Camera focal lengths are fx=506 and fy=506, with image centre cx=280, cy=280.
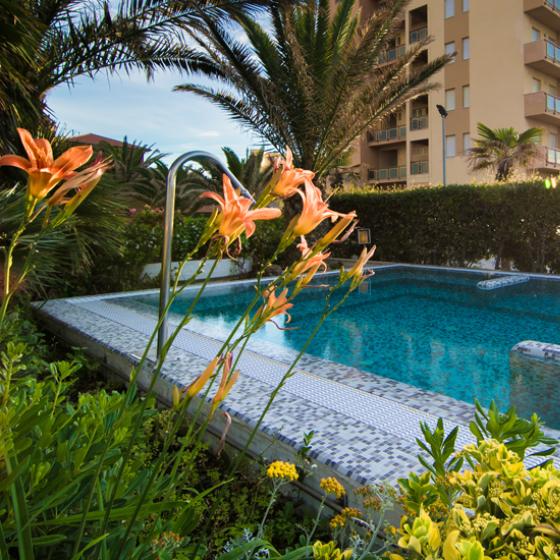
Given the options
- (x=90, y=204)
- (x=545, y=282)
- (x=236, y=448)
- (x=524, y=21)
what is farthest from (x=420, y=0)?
(x=236, y=448)

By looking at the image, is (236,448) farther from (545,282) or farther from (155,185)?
(155,185)

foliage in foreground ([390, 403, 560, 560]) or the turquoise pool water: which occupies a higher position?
foliage in foreground ([390, 403, 560, 560])

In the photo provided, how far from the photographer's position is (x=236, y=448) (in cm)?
287

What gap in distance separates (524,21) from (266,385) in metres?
26.8

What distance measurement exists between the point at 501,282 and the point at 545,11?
20442mm

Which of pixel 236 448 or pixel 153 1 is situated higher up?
pixel 153 1

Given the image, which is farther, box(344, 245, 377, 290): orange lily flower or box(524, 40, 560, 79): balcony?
box(524, 40, 560, 79): balcony

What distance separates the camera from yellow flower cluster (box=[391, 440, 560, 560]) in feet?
3.05

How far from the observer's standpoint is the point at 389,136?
3098cm

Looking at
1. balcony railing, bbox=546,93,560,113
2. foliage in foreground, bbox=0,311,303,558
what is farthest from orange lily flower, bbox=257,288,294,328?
balcony railing, bbox=546,93,560,113

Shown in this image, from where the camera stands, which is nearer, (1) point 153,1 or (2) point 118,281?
(1) point 153,1

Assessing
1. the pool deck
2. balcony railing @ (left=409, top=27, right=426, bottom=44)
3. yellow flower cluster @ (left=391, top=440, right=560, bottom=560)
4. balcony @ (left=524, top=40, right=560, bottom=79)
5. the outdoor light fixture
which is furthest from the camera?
balcony railing @ (left=409, top=27, right=426, bottom=44)

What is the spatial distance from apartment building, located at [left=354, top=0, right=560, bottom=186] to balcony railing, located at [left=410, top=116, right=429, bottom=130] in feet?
0.18

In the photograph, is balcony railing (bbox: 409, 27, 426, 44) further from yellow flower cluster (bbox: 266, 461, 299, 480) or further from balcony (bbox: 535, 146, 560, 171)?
yellow flower cluster (bbox: 266, 461, 299, 480)
